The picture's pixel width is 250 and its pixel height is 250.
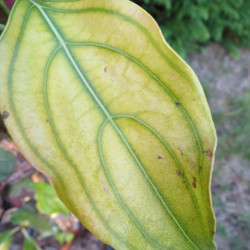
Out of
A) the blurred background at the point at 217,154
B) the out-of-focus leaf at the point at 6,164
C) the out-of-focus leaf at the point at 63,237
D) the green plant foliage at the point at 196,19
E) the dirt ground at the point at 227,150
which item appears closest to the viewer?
the out-of-focus leaf at the point at 6,164

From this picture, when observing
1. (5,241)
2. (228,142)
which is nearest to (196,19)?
(228,142)

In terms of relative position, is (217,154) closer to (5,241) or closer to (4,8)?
(5,241)

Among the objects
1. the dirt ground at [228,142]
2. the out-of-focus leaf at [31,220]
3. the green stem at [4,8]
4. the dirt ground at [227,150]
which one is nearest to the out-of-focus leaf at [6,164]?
the out-of-focus leaf at [31,220]

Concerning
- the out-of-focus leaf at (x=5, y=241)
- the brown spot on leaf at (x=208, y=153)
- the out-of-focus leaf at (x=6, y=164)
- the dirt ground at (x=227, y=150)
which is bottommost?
the dirt ground at (x=227, y=150)

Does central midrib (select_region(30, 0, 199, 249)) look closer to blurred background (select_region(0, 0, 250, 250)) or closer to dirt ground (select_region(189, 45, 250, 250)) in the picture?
blurred background (select_region(0, 0, 250, 250))

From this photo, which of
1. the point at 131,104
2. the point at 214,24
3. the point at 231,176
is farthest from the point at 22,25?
the point at 214,24

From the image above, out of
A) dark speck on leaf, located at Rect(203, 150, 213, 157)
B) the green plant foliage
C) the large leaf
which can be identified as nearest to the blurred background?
the green plant foliage

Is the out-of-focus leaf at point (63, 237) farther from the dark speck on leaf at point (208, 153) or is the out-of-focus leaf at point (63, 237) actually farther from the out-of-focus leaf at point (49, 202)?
the dark speck on leaf at point (208, 153)
